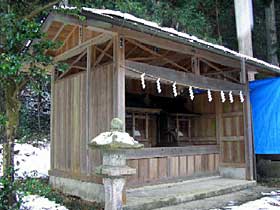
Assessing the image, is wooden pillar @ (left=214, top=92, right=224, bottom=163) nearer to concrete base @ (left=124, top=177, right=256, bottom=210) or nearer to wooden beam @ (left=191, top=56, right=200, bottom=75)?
concrete base @ (left=124, top=177, right=256, bottom=210)

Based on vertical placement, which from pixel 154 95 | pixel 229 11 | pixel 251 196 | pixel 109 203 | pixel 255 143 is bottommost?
pixel 251 196

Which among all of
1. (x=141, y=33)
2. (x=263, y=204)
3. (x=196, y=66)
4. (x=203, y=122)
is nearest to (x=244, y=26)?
(x=203, y=122)

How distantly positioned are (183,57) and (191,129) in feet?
10.3

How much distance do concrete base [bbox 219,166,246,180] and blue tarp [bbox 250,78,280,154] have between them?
68 cm

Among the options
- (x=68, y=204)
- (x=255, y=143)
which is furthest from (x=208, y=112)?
(x=68, y=204)

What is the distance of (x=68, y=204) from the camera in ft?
20.7

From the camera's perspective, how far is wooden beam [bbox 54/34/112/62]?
21.1ft

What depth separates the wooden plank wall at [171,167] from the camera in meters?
7.44

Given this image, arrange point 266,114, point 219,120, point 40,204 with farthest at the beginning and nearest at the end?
point 219,120, point 266,114, point 40,204

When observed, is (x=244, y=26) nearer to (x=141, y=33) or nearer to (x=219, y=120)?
(x=219, y=120)

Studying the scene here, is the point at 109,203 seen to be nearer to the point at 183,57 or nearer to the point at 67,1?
the point at 67,1

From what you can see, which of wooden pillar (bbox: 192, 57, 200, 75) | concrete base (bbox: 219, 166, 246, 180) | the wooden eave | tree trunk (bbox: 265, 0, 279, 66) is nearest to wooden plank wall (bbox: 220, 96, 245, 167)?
concrete base (bbox: 219, 166, 246, 180)

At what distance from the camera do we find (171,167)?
827cm

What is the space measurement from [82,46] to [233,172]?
5.42 meters
